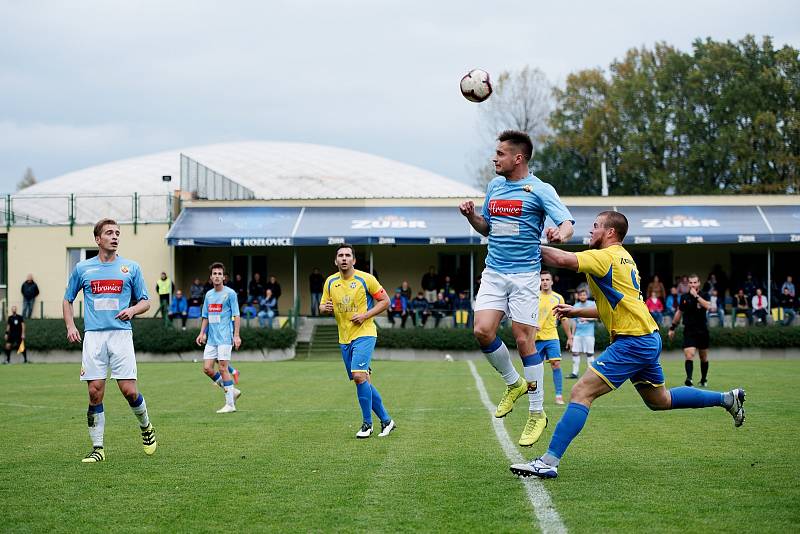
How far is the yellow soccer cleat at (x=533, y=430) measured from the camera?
831 centimetres

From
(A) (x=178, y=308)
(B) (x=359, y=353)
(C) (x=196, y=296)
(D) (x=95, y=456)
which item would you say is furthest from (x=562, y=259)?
(C) (x=196, y=296)

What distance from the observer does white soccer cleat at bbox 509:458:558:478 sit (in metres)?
7.42

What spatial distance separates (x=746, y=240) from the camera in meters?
35.0

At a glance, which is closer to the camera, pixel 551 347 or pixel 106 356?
pixel 106 356

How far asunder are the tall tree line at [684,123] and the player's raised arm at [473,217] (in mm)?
47828

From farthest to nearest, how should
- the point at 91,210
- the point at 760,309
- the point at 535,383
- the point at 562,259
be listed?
the point at 91,210, the point at 760,309, the point at 535,383, the point at 562,259

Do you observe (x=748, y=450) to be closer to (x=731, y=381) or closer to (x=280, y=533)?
(x=280, y=533)

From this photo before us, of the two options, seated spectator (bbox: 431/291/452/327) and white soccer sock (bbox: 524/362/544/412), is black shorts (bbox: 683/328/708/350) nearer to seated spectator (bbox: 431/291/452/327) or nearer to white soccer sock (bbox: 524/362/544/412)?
white soccer sock (bbox: 524/362/544/412)

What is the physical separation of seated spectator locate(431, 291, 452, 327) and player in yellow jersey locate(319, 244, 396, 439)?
75.6ft

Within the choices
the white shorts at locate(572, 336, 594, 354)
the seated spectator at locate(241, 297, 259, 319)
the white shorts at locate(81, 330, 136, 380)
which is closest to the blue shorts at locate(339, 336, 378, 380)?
the white shorts at locate(81, 330, 136, 380)

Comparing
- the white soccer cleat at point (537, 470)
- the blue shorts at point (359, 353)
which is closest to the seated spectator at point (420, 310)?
the blue shorts at point (359, 353)

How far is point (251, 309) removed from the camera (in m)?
34.6

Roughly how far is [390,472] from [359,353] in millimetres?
3067

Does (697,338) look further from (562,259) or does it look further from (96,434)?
(96,434)
